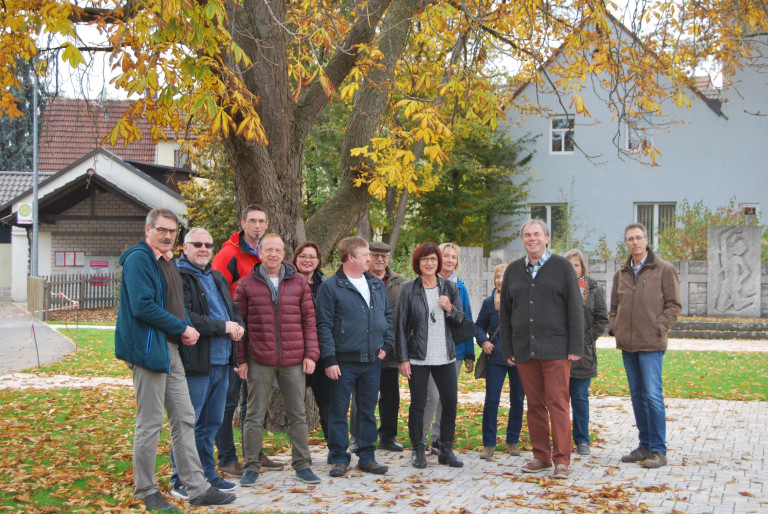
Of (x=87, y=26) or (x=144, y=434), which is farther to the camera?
(x=87, y=26)

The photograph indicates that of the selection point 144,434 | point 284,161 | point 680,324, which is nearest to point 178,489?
point 144,434

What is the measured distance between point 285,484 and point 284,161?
3419 millimetres

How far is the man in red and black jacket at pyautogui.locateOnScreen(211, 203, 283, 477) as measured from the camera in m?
6.65

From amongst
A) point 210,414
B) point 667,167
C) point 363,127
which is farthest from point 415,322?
point 667,167

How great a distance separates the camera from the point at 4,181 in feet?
136

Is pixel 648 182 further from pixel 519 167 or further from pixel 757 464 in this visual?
pixel 757 464

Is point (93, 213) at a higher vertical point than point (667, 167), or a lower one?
lower

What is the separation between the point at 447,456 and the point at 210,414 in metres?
2.07

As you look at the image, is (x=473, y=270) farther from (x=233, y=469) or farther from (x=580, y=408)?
(x=233, y=469)

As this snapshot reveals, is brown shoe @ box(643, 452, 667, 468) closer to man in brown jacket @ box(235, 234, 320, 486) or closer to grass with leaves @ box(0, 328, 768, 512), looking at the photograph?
grass with leaves @ box(0, 328, 768, 512)

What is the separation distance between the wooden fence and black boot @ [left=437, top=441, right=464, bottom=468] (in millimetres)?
23812

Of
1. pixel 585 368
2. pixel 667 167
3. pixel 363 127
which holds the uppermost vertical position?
pixel 667 167

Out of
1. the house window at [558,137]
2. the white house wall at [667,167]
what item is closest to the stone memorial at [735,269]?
the white house wall at [667,167]

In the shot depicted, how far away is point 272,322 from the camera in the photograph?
6.37 meters
